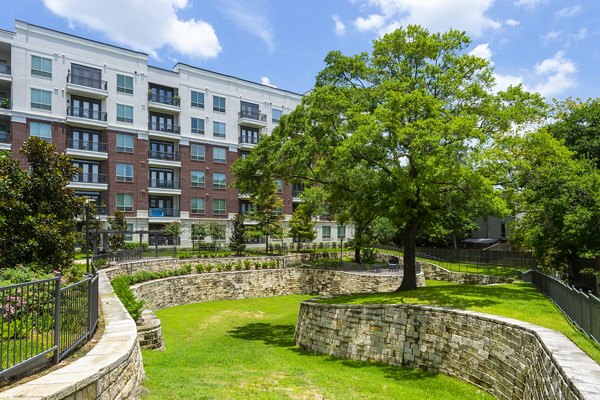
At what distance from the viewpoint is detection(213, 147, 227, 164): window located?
47.1 m

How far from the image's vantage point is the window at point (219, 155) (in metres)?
47.1

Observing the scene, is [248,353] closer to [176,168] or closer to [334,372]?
[334,372]

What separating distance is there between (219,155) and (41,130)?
17693mm

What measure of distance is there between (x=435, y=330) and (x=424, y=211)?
26.2 feet

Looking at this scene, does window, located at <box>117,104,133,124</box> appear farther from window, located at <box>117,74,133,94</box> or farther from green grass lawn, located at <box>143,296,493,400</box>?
green grass lawn, located at <box>143,296,493,400</box>

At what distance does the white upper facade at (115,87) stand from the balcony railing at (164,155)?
1.83 m

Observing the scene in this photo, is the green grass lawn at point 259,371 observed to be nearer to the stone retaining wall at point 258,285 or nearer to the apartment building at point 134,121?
the stone retaining wall at point 258,285

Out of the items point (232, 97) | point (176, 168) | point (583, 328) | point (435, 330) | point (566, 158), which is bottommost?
point (435, 330)

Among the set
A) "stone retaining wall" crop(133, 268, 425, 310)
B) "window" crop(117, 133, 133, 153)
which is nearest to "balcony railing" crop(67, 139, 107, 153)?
"window" crop(117, 133, 133, 153)

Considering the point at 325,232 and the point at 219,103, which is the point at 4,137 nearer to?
the point at 219,103

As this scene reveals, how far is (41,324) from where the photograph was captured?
615 cm

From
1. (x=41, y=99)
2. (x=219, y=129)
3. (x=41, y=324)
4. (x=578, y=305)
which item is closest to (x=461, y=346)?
(x=578, y=305)

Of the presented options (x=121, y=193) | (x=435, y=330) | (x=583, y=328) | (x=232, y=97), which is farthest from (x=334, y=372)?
(x=232, y=97)

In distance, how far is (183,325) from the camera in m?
21.4
